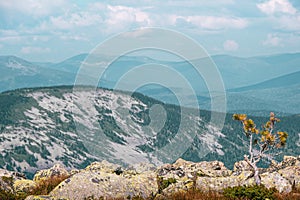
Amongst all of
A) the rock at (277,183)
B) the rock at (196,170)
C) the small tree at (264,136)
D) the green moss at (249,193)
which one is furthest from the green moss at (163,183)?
the rock at (277,183)

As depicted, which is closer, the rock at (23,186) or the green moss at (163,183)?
the green moss at (163,183)

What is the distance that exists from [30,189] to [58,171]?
10.8m

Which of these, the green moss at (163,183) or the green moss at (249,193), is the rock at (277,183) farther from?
the green moss at (163,183)

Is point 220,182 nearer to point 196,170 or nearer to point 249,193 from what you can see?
point 249,193

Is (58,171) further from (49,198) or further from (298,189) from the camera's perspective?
(298,189)

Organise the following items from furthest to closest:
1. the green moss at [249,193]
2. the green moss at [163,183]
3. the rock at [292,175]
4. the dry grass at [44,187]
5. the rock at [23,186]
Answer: the rock at [292,175]
the rock at [23,186]
the green moss at [163,183]
the dry grass at [44,187]
the green moss at [249,193]

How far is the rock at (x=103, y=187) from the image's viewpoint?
21.2 m

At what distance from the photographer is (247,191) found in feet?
63.9

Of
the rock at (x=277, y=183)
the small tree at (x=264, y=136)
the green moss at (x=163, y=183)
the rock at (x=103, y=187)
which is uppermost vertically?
the small tree at (x=264, y=136)

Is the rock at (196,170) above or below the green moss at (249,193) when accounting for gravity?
below

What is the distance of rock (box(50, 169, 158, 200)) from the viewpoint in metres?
21.2

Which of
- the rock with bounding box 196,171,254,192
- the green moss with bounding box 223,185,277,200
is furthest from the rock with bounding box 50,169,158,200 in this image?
the green moss with bounding box 223,185,277,200

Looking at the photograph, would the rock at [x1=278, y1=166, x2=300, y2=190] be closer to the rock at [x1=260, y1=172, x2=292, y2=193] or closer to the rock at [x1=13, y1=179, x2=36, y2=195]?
the rock at [x1=260, y1=172, x2=292, y2=193]

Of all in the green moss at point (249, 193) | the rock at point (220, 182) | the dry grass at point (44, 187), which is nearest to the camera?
the green moss at point (249, 193)
